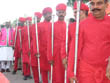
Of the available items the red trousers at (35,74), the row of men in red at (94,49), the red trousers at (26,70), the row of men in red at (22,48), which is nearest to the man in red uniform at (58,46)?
the red trousers at (35,74)

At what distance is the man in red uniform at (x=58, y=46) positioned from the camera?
628 centimetres

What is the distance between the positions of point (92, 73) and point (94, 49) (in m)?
0.35

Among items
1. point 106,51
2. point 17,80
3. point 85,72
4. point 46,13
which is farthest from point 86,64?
point 17,80

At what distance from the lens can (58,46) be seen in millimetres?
6336

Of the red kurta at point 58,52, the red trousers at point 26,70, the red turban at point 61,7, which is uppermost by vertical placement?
the red turban at point 61,7

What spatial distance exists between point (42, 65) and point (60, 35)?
1683mm

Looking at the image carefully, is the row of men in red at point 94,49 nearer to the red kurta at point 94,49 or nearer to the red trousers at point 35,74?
the red kurta at point 94,49

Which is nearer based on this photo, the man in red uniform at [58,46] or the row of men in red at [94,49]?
the row of men in red at [94,49]

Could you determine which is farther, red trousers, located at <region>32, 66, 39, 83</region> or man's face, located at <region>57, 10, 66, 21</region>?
red trousers, located at <region>32, 66, 39, 83</region>

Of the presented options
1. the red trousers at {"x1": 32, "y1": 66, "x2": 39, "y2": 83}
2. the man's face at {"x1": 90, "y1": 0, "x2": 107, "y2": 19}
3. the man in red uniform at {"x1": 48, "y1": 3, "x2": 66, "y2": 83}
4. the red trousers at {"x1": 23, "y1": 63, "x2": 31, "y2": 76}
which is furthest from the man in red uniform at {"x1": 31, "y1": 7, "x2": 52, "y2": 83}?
the man's face at {"x1": 90, "y1": 0, "x2": 107, "y2": 19}

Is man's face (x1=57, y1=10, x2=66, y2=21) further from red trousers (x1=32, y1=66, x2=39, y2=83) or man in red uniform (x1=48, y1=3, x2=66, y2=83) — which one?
red trousers (x1=32, y1=66, x2=39, y2=83)

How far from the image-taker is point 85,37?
372cm

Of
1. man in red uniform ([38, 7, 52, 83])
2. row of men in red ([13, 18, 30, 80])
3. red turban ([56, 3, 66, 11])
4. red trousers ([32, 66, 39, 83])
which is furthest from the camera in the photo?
row of men in red ([13, 18, 30, 80])

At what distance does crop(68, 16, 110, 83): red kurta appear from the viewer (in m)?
3.60
